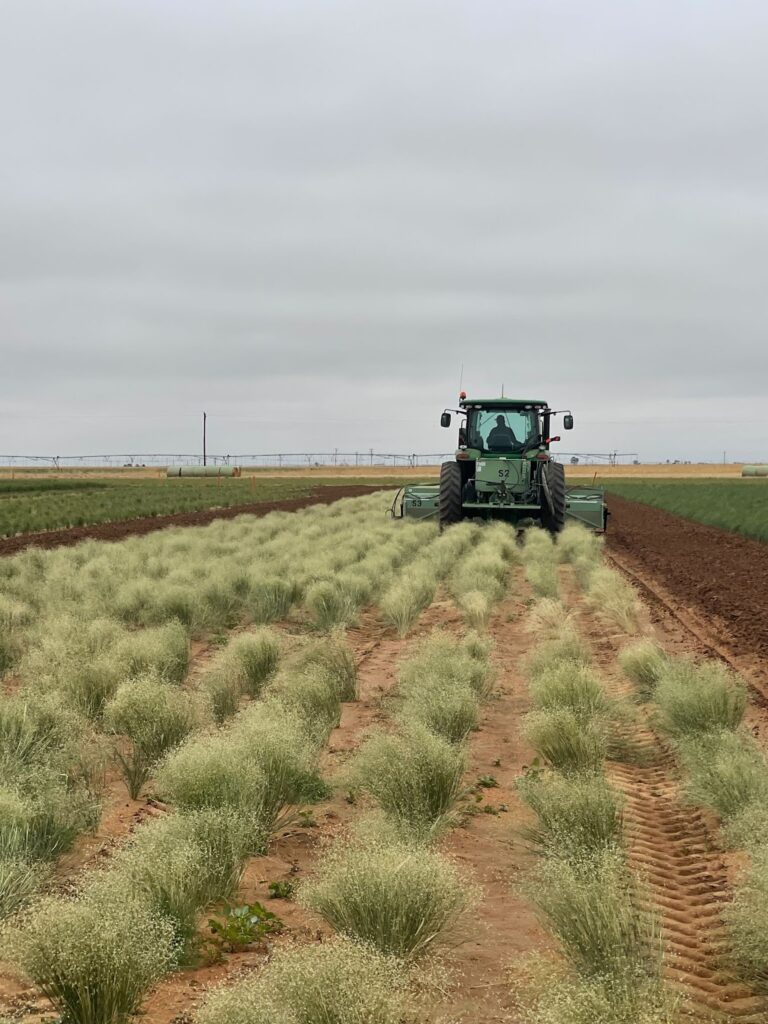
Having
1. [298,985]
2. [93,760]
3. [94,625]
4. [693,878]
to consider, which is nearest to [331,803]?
[93,760]

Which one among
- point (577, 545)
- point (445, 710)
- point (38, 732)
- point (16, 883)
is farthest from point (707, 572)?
point (16, 883)

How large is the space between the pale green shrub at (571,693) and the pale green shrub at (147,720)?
102 inches

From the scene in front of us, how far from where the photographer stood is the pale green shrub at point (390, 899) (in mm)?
3744

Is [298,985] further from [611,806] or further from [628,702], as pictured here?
[628,702]

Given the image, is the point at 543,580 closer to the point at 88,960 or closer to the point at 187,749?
the point at 187,749

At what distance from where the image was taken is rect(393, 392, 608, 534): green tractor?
21.9m

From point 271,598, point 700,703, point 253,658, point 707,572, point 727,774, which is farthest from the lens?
point 707,572

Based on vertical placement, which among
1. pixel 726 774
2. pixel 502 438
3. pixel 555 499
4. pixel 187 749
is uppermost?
pixel 502 438

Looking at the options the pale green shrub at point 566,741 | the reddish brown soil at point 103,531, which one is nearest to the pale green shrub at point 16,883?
the pale green shrub at point 566,741

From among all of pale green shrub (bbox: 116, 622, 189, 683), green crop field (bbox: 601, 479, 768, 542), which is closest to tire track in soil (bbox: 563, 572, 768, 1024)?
pale green shrub (bbox: 116, 622, 189, 683)

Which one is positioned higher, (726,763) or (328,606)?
(726,763)

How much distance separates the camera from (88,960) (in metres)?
3.24

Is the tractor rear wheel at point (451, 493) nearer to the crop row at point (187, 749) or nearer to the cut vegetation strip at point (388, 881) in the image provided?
the crop row at point (187, 749)

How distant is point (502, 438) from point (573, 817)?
59.2ft
